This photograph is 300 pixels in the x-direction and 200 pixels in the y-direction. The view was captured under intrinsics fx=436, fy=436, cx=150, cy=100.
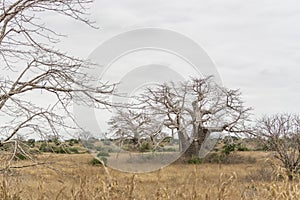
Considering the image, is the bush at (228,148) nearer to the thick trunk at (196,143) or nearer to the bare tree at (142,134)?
the thick trunk at (196,143)

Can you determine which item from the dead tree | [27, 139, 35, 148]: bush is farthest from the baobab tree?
[27, 139, 35, 148]: bush

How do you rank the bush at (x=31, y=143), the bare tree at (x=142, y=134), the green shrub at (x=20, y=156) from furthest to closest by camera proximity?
the bare tree at (x=142, y=134) < the bush at (x=31, y=143) < the green shrub at (x=20, y=156)

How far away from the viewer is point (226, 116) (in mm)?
29250

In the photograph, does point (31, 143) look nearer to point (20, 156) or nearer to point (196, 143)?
point (20, 156)

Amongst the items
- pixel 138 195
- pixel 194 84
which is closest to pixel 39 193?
pixel 138 195

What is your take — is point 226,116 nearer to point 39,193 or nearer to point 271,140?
point 271,140

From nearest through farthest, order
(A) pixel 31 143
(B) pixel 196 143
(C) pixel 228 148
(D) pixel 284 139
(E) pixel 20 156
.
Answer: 1. (E) pixel 20 156
2. (A) pixel 31 143
3. (D) pixel 284 139
4. (C) pixel 228 148
5. (B) pixel 196 143

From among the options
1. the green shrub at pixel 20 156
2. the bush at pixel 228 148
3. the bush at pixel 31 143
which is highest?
the bush at pixel 228 148

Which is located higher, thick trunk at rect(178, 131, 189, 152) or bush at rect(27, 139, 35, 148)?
thick trunk at rect(178, 131, 189, 152)

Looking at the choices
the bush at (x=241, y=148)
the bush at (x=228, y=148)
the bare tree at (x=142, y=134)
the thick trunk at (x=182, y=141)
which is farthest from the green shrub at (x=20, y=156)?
the bush at (x=241, y=148)

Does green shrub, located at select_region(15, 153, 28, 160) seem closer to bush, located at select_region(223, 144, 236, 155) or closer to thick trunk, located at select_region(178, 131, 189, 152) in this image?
thick trunk, located at select_region(178, 131, 189, 152)

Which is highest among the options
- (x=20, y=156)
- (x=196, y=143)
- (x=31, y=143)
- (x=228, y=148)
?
(x=196, y=143)

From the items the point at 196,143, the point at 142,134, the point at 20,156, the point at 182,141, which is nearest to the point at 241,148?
the point at 196,143

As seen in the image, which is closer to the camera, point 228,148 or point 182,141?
point 182,141
